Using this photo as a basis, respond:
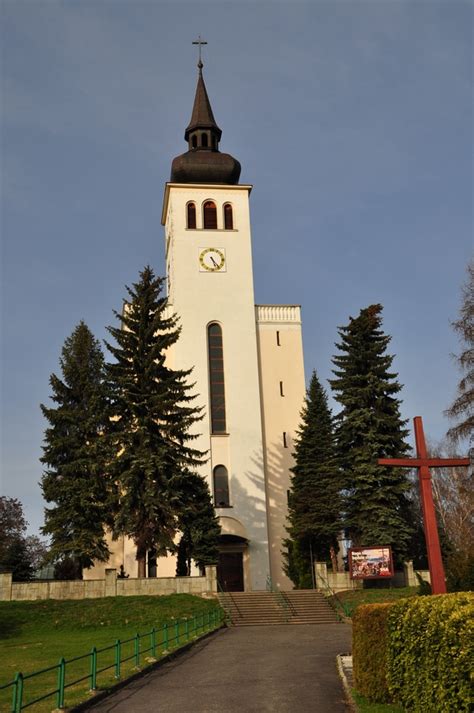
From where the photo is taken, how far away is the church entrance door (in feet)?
128

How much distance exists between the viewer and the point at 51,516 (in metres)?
33.6

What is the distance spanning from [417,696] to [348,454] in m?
25.2

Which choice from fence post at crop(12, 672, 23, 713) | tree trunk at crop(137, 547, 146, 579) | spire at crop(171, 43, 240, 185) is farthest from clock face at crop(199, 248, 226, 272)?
fence post at crop(12, 672, 23, 713)

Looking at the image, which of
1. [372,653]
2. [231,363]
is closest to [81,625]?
[372,653]

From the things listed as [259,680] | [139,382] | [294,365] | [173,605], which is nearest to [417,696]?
[259,680]

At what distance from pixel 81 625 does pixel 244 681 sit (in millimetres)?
14076

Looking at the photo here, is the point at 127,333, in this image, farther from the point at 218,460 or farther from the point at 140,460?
the point at 218,460

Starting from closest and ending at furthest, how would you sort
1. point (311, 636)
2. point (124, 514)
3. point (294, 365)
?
point (311, 636) → point (124, 514) → point (294, 365)

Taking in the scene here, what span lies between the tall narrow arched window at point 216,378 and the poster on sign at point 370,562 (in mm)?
14327

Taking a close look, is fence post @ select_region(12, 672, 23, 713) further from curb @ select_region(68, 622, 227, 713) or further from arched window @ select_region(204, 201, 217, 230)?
arched window @ select_region(204, 201, 217, 230)

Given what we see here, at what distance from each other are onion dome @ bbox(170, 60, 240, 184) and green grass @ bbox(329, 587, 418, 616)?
27116 mm

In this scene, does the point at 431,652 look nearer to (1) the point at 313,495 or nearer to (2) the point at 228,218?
(1) the point at 313,495

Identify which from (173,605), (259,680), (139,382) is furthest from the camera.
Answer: (139,382)

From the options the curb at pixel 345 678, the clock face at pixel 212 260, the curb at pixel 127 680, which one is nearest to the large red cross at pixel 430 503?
the curb at pixel 345 678
